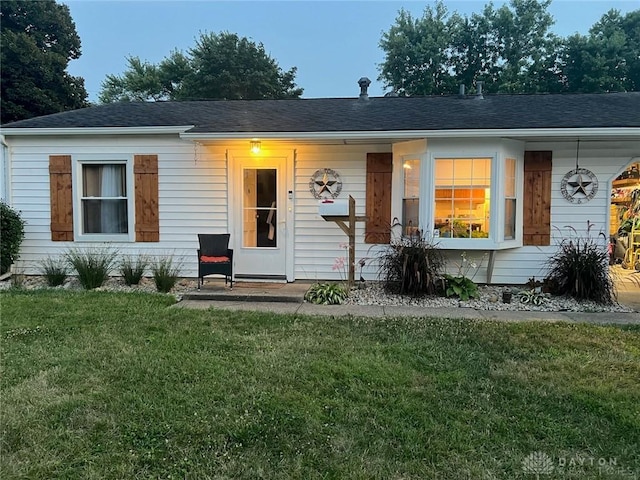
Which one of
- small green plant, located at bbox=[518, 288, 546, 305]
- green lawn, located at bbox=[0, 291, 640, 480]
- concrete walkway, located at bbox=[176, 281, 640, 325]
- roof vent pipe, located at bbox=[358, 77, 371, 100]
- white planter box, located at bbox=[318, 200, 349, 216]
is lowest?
green lawn, located at bbox=[0, 291, 640, 480]

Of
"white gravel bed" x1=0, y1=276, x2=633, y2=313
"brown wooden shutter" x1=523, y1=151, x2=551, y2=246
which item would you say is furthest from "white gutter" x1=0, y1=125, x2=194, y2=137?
"brown wooden shutter" x1=523, y1=151, x2=551, y2=246

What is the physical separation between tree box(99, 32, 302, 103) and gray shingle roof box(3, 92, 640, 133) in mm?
17723

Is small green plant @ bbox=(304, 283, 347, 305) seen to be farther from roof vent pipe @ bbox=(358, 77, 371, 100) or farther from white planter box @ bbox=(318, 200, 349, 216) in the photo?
roof vent pipe @ bbox=(358, 77, 371, 100)

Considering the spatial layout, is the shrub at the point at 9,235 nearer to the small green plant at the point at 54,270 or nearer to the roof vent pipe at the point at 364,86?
the small green plant at the point at 54,270

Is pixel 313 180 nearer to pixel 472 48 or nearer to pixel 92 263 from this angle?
pixel 92 263

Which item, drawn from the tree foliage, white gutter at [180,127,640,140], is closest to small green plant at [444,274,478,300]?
white gutter at [180,127,640,140]

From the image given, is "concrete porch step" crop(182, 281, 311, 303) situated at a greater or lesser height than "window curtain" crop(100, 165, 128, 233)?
lesser

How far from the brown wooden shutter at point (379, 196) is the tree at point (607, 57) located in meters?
18.3

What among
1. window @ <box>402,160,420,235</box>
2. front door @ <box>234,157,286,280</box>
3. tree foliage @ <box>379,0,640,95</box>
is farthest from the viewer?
tree foliage @ <box>379,0,640,95</box>

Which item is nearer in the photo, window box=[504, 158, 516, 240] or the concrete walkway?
the concrete walkway

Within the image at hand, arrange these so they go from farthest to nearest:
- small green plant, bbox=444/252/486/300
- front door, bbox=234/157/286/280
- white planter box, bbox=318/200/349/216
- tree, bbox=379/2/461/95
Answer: tree, bbox=379/2/461/95, front door, bbox=234/157/286/280, white planter box, bbox=318/200/349/216, small green plant, bbox=444/252/486/300

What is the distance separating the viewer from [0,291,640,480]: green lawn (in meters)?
2.15

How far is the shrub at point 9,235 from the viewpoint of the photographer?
21.7ft

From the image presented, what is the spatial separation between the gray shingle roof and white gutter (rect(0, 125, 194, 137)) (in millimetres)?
106
